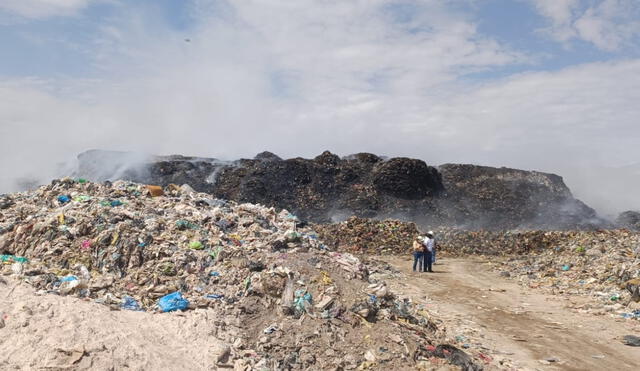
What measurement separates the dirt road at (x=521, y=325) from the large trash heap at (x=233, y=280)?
3.75 ft

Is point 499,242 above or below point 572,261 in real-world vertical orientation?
below

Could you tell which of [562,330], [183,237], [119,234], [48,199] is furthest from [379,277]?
[48,199]

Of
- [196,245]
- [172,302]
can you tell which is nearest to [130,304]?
[172,302]

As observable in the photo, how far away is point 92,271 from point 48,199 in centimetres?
417

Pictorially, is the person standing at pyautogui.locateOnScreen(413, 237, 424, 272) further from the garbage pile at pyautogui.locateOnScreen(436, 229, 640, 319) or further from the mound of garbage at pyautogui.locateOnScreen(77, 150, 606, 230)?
the mound of garbage at pyautogui.locateOnScreen(77, 150, 606, 230)

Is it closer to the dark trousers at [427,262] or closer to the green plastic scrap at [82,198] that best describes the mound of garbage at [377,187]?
the dark trousers at [427,262]

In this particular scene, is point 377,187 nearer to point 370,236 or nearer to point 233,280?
point 370,236

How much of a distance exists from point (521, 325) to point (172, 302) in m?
6.17

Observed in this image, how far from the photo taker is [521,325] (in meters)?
8.37

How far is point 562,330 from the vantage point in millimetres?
8094

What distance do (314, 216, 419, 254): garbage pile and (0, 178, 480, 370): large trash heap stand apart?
9.47m

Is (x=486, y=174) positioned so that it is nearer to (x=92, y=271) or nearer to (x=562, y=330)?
(x=562, y=330)

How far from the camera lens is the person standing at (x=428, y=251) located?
1373 centimetres

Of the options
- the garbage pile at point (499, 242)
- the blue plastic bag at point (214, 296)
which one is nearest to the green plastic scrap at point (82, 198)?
the blue plastic bag at point (214, 296)
